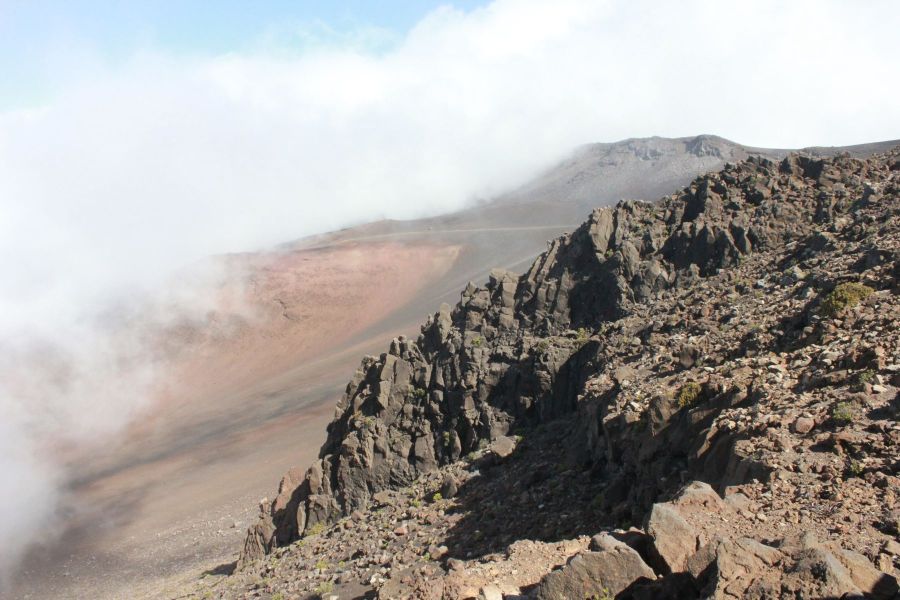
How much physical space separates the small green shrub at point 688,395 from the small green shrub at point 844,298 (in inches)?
111

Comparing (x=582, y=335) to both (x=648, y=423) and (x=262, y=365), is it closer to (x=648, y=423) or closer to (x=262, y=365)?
(x=648, y=423)

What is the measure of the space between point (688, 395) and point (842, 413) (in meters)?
2.67

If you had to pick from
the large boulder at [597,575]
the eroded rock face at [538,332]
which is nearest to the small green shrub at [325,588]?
the eroded rock face at [538,332]

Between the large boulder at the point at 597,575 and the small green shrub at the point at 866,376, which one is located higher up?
the small green shrub at the point at 866,376

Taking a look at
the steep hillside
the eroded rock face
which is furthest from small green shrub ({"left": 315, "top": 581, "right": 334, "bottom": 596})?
the steep hillside

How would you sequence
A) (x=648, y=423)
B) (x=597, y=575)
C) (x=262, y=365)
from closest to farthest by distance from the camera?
1. (x=597, y=575)
2. (x=648, y=423)
3. (x=262, y=365)

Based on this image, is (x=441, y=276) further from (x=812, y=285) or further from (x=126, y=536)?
(x=812, y=285)

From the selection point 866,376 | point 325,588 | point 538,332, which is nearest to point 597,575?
point 866,376

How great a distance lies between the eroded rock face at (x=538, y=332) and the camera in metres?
19.2

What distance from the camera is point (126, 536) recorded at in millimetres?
34062

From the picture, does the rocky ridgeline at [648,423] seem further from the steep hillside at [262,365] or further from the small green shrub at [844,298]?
the steep hillside at [262,365]

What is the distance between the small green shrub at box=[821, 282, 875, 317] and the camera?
12555mm

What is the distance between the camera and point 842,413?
9461 millimetres

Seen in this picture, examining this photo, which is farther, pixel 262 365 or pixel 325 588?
pixel 262 365
